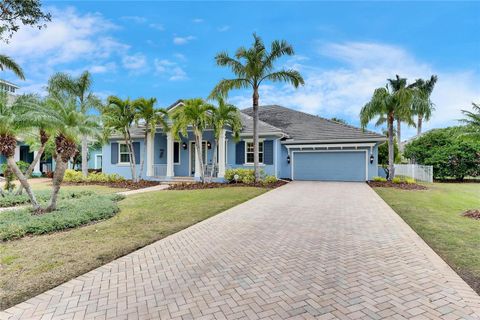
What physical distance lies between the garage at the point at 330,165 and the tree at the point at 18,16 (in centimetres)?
1665

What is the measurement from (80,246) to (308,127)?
765 inches

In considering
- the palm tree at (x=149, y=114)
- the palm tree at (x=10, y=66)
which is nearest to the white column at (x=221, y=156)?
the palm tree at (x=149, y=114)

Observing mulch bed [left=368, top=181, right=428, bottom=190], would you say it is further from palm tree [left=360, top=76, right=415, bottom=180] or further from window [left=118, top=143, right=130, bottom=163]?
window [left=118, top=143, right=130, bottom=163]

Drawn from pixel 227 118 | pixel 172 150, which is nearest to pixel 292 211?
pixel 227 118

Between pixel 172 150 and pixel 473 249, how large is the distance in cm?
1694

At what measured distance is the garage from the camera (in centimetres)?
1947

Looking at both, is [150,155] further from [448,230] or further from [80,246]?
[448,230]

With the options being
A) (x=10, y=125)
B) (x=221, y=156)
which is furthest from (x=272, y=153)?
(x=10, y=125)

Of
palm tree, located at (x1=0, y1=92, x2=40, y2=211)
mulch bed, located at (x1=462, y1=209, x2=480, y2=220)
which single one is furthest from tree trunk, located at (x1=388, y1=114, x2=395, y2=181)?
palm tree, located at (x1=0, y1=92, x2=40, y2=211)

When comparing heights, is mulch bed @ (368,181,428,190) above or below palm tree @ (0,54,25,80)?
below

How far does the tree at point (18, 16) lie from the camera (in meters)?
9.60

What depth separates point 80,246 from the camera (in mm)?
5617

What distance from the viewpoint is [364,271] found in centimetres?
Answer: 438

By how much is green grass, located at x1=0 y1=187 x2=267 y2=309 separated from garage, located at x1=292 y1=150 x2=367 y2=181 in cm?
1211
